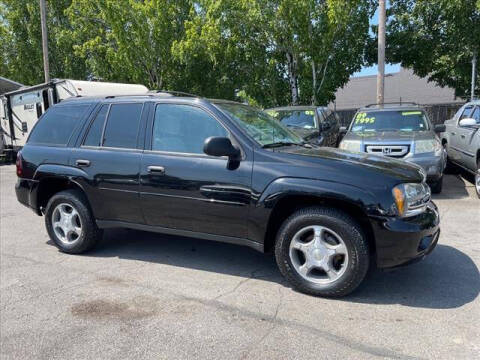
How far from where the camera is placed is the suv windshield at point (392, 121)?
889 centimetres

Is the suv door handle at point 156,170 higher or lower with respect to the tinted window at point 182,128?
lower

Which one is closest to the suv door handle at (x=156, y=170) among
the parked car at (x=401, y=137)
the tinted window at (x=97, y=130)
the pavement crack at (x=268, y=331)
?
the tinted window at (x=97, y=130)

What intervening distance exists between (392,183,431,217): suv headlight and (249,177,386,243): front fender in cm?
16

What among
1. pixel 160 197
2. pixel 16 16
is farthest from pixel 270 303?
pixel 16 16

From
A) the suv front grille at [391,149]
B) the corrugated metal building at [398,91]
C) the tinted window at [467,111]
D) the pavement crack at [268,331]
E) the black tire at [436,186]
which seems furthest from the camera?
the corrugated metal building at [398,91]

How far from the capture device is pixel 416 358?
2.91 meters

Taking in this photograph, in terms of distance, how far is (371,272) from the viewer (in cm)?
442

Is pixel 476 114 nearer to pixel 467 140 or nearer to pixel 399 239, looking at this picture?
pixel 467 140

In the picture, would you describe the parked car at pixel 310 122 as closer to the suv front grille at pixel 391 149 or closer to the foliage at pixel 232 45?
the suv front grille at pixel 391 149

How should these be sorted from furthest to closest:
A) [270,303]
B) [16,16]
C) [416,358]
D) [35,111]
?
[16,16] < [35,111] < [270,303] < [416,358]

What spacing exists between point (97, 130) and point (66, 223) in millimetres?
1194

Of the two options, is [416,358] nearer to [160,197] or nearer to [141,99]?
[160,197]

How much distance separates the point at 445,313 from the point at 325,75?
496 inches

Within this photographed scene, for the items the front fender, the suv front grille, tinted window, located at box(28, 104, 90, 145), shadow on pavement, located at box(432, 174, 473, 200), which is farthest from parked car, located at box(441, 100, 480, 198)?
tinted window, located at box(28, 104, 90, 145)
